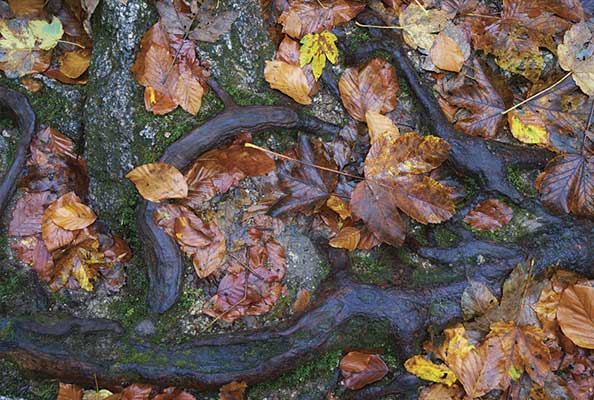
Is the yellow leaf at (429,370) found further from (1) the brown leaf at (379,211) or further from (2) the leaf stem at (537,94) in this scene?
(2) the leaf stem at (537,94)

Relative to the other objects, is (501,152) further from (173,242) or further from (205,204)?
(173,242)

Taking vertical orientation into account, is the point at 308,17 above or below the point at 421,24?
above

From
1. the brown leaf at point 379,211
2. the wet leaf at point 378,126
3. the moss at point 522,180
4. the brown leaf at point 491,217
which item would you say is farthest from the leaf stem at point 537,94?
the brown leaf at point 379,211

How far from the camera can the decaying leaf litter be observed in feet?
9.39

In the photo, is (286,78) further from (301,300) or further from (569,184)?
(569,184)

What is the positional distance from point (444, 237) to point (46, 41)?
2.82m

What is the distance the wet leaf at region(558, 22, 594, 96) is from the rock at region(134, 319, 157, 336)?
2.84 meters

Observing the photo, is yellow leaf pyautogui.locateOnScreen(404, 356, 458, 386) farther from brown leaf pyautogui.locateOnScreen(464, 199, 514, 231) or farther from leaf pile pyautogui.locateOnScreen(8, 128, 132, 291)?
leaf pile pyautogui.locateOnScreen(8, 128, 132, 291)

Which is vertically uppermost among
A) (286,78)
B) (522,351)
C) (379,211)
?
(286,78)

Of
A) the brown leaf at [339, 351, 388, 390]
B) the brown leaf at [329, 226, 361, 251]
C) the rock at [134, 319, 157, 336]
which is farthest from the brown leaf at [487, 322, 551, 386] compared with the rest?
the rock at [134, 319, 157, 336]

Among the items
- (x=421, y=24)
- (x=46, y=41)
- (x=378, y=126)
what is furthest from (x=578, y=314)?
(x=46, y=41)

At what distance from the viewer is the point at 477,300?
286cm

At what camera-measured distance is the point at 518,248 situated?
9.61 ft

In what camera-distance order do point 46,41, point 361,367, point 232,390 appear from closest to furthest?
point 232,390, point 361,367, point 46,41
